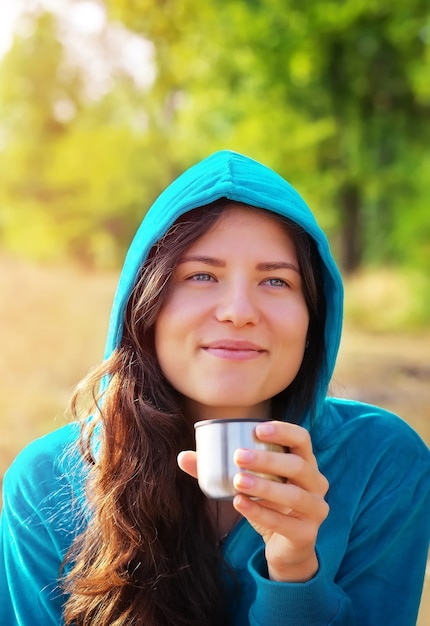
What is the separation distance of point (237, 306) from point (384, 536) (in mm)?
848

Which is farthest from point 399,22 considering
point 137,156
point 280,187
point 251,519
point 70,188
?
point 251,519

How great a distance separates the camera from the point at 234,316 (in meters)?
1.98

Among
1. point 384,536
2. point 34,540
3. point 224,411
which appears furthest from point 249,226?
point 34,540

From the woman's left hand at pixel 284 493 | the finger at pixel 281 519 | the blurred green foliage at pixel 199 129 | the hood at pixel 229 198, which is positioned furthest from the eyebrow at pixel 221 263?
the blurred green foliage at pixel 199 129

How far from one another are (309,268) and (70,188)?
46.7ft

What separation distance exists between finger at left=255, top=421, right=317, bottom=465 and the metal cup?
1cm

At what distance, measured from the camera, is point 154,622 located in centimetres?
210

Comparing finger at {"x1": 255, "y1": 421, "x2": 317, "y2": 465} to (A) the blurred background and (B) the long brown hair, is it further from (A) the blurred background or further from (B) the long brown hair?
(A) the blurred background

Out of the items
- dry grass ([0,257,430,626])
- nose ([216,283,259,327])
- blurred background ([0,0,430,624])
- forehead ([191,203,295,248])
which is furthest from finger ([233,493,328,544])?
blurred background ([0,0,430,624])

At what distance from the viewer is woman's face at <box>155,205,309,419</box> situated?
2.03m

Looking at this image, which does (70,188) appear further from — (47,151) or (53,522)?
(53,522)

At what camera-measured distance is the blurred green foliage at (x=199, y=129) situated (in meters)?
14.8

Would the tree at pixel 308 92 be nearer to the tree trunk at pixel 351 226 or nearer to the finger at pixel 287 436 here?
the tree trunk at pixel 351 226

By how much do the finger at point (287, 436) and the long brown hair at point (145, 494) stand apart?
1.99ft
